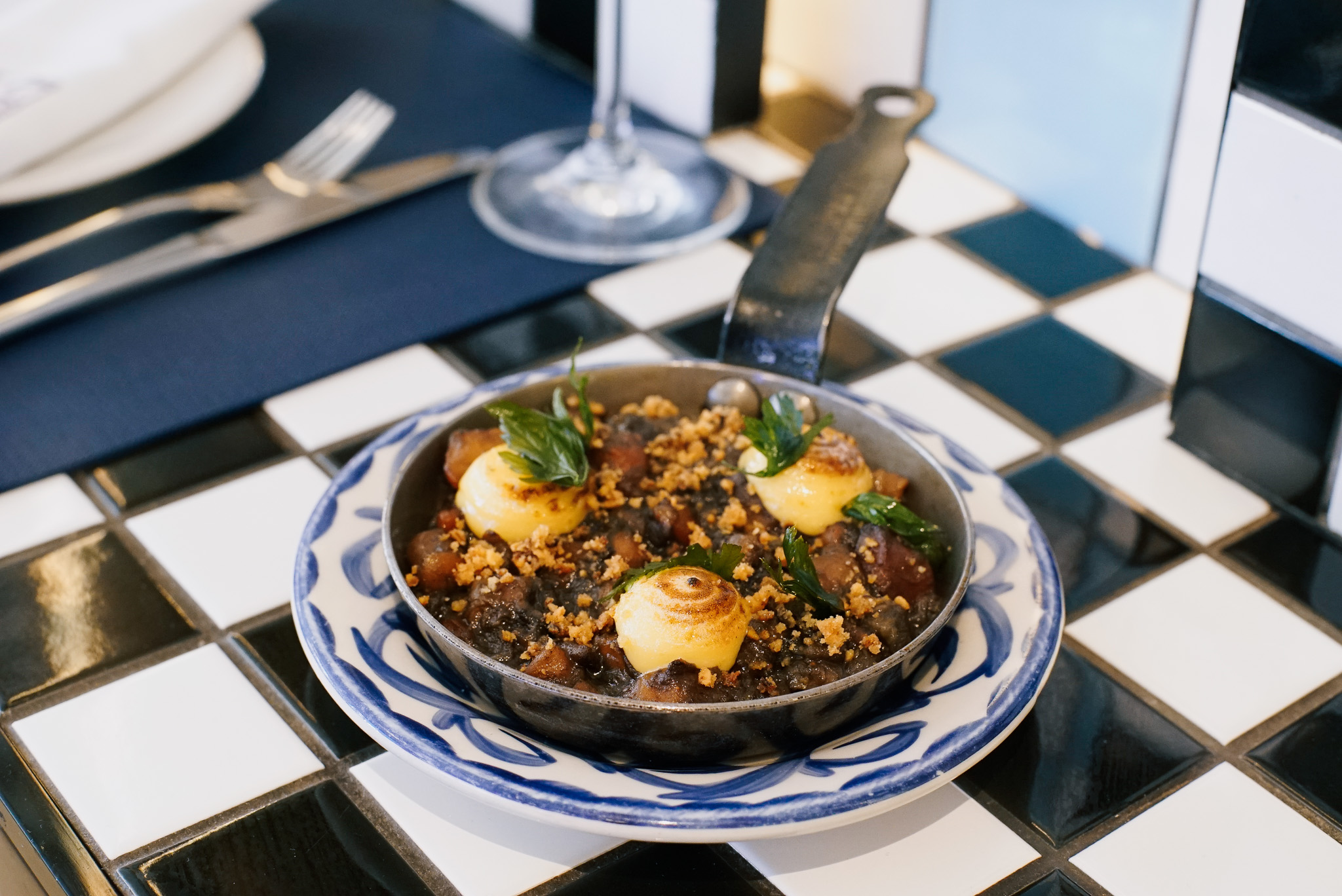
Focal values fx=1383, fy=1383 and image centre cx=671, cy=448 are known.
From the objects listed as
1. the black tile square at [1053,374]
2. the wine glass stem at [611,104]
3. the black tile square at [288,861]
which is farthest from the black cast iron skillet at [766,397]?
the wine glass stem at [611,104]

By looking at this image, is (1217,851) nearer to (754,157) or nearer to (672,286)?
(672,286)

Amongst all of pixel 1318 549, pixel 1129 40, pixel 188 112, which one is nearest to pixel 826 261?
pixel 1318 549

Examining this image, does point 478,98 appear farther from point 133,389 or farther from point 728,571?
point 728,571

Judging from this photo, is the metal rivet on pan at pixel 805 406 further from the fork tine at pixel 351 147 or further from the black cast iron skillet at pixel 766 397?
the fork tine at pixel 351 147

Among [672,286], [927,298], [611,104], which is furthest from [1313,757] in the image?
[611,104]

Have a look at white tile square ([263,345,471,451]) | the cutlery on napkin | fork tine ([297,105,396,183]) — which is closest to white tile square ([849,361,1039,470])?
white tile square ([263,345,471,451])

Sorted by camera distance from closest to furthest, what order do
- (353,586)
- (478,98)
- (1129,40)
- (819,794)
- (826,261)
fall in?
(819,794) → (353,586) → (826,261) → (1129,40) → (478,98)
